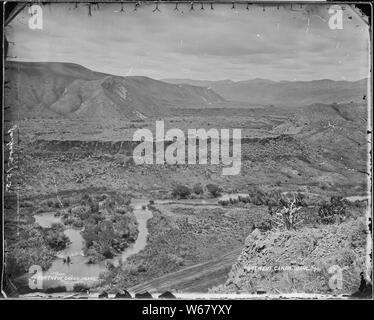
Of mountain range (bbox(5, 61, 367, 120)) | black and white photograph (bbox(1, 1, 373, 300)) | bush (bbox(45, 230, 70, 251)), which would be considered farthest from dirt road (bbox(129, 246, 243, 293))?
mountain range (bbox(5, 61, 367, 120))

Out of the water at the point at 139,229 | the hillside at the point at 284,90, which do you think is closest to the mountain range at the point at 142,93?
the hillside at the point at 284,90

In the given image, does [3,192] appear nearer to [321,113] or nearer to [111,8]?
[111,8]

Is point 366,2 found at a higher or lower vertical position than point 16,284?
higher

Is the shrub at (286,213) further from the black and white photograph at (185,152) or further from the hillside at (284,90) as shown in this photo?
the hillside at (284,90)

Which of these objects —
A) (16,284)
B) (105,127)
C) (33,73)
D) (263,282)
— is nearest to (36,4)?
(33,73)

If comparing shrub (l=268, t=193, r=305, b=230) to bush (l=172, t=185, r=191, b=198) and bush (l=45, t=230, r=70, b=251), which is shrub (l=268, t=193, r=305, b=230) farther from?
bush (l=45, t=230, r=70, b=251)

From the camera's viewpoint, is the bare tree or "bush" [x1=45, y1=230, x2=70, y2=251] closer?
"bush" [x1=45, y1=230, x2=70, y2=251]
